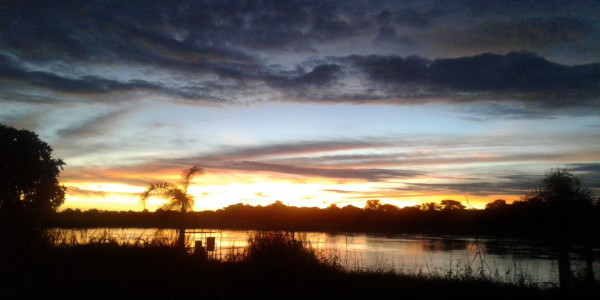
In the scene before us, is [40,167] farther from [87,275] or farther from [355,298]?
[355,298]

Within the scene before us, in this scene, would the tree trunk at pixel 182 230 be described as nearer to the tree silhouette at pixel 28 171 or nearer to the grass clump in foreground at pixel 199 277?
the grass clump in foreground at pixel 199 277

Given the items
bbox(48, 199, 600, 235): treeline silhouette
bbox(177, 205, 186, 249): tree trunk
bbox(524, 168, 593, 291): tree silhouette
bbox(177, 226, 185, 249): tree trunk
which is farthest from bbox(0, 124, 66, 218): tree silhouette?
bbox(524, 168, 593, 291): tree silhouette

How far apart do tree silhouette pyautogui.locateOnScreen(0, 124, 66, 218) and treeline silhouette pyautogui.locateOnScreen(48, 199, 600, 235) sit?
1437mm

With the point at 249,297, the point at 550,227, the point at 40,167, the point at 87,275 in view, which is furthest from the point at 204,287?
the point at 40,167

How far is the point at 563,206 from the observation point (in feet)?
43.4

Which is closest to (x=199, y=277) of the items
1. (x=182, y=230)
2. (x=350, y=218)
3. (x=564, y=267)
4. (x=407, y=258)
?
(x=182, y=230)

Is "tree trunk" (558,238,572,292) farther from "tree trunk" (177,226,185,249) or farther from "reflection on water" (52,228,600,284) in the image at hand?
"tree trunk" (177,226,185,249)

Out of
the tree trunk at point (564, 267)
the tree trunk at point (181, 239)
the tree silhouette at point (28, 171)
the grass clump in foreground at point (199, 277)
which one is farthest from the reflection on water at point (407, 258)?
the tree silhouette at point (28, 171)

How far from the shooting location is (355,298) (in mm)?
9492

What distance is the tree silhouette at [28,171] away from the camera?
74.1 ft

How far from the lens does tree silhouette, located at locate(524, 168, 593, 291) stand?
13.0 metres

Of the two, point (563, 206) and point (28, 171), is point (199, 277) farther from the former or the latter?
point (28, 171)

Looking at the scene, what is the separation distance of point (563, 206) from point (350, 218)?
76.1 meters

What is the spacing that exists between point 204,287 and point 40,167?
18972 millimetres
